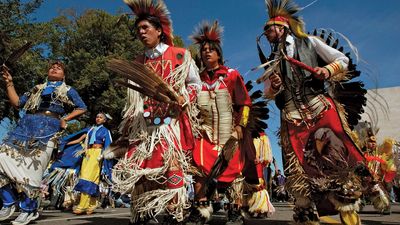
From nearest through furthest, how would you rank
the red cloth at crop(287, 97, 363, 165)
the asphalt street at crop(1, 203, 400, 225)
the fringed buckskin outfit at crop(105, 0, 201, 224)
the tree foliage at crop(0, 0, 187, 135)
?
the fringed buckskin outfit at crop(105, 0, 201, 224) → the red cloth at crop(287, 97, 363, 165) → the asphalt street at crop(1, 203, 400, 225) → the tree foliage at crop(0, 0, 187, 135)

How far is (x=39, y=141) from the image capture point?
16.9 feet

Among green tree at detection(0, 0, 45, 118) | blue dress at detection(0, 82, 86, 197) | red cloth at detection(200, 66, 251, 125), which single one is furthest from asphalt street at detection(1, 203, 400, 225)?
green tree at detection(0, 0, 45, 118)

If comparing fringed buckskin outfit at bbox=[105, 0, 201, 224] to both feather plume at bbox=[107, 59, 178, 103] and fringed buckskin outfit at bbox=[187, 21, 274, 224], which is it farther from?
fringed buckskin outfit at bbox=[187, 21, 274, 224]

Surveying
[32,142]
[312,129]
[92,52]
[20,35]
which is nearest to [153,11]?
[312,129]

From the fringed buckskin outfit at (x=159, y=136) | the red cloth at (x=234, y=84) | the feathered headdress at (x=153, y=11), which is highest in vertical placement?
the feathered headdress at (x=153, y=11)

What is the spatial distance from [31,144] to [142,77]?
2.54 metres

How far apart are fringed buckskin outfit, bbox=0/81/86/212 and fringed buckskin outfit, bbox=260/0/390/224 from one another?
288cm

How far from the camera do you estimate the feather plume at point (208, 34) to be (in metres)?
5.04

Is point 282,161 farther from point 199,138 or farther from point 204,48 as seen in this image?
point 204,48

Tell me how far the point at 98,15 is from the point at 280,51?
2374cm

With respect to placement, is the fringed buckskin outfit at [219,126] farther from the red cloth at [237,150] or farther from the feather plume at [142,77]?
the feather plume at [142,77]

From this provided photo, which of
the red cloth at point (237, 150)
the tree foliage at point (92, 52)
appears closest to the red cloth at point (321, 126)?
the red cloth at point (237, 150)

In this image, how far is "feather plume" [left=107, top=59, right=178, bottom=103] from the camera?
334cm

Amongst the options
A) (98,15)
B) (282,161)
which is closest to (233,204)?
(282,161)
